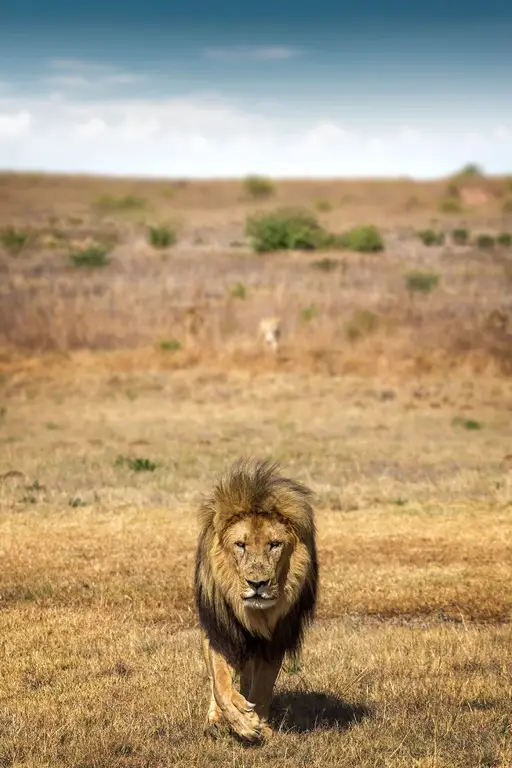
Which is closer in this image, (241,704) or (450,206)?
(241,704)

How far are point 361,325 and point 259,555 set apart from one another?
22057 mm

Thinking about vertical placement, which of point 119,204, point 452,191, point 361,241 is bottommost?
point 361,241

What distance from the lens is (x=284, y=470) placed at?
644 inches

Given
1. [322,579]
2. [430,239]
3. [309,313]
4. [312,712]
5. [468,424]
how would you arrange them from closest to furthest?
[312,712], [322,579], [468,424], [309,313], [430,239]

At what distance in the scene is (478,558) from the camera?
39.5 feet

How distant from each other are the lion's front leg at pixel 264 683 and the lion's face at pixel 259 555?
61 centimetres

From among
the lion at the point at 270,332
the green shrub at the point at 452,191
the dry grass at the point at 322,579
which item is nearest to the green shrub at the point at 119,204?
the green shrub at the point at 452,191

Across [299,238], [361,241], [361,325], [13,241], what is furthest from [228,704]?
[361,241]

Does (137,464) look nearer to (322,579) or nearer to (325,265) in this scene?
(322,579)

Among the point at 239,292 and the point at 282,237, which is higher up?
the point at 282,237

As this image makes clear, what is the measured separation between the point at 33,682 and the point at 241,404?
14.7 metres

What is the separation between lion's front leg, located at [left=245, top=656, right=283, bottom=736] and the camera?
6.72 meters

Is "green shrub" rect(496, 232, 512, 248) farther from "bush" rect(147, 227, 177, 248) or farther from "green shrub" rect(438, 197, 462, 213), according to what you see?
"green shrub" rect(438, 197, 462, 213)

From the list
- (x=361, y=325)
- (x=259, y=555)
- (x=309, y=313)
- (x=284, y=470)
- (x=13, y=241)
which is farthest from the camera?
(x=13, y=241)
